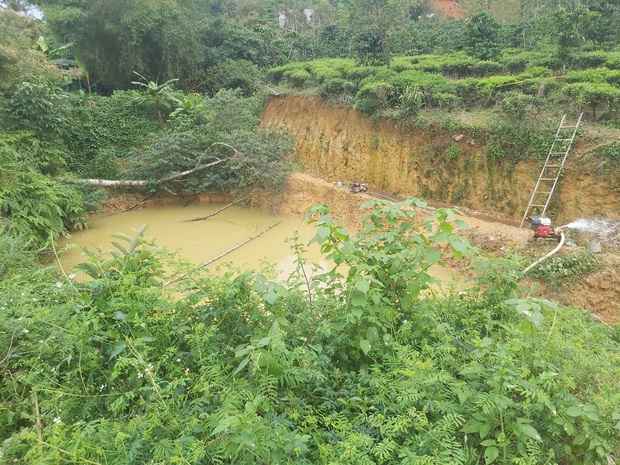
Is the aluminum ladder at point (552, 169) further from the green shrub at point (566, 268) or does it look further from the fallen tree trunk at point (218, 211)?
the fallen tree trunk at point (218, 211)

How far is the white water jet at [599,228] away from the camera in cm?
780

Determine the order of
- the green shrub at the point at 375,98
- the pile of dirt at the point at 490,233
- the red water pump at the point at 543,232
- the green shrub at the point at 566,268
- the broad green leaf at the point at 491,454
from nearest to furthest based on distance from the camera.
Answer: the broad green leaf at the point at 491,454, the pile of dirt at the point at 490,233, the green shrub at the point at 566,268, the red water pump at the point at 543,232, the green shrub at the point at 375,98

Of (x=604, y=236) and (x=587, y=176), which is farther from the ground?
(x=587, y=176)

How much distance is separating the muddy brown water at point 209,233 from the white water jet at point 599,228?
10.3ft

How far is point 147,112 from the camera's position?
16062mm

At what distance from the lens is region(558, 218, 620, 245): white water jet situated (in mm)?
7804

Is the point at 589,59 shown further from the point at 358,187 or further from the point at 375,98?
the point at 358,187

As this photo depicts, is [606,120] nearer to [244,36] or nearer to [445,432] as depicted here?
[445,432]

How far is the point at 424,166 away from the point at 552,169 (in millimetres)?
3545

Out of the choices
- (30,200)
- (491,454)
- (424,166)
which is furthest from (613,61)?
(30,200)

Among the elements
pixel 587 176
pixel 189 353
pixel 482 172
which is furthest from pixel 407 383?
pixel 482 172

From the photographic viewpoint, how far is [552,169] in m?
8.99

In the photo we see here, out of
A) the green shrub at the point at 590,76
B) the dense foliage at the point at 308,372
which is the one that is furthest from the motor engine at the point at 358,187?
the dense foliage at the point at 308,372

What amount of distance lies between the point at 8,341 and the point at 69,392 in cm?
62
